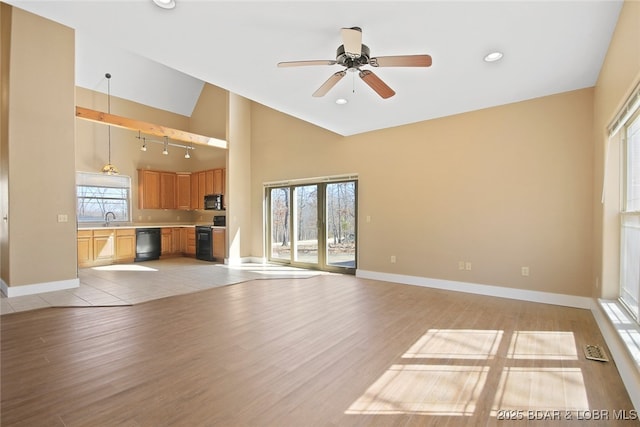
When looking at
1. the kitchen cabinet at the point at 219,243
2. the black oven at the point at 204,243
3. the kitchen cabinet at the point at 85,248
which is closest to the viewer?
the kitchen cabinet at the point at 85,248

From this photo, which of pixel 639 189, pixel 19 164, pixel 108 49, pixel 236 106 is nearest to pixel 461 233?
pixel 639 189

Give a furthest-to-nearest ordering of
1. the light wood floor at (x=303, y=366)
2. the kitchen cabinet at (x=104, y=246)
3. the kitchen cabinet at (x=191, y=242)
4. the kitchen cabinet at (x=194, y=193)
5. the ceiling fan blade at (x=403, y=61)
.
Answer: the kitchen cabinet at (x=194, y=193) → the kitchen cabinet at (x=191, y=242) → the kitchen cabinet at (x=104, y=246) → the ceiling fan blade at (x=403, y=61) → the light wood floor at (x=303, y=366)

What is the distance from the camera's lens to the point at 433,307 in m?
3.82

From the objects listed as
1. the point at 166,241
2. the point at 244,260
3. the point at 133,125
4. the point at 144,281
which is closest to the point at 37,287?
the point at 144,281

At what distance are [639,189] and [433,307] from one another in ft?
7.58

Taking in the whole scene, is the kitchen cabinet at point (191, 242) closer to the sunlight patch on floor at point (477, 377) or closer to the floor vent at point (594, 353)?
the sunlight patch on floor at point (477, 377)

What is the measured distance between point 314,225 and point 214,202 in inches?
125

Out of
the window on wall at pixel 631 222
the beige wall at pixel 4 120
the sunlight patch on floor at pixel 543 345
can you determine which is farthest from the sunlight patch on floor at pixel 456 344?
the beige wall at pixel 4 120

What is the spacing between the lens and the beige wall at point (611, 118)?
2.13 m

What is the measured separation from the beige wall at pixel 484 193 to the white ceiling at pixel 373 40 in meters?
0.46

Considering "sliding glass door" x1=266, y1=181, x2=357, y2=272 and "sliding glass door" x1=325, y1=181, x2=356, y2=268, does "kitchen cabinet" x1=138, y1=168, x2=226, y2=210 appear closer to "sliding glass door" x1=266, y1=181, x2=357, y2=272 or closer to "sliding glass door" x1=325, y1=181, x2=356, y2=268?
"sliding glass door" x1=266, y1=181, x2=357, y2=272

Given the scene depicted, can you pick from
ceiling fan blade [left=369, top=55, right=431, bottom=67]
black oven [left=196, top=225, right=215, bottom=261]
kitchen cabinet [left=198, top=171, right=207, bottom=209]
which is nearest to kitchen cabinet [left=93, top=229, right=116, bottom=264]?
black oven [left=196, top=225, right=215, bottom=261]

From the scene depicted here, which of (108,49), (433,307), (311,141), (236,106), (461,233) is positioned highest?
(108,49)

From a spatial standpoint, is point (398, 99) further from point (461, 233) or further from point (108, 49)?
point (108, 49)
